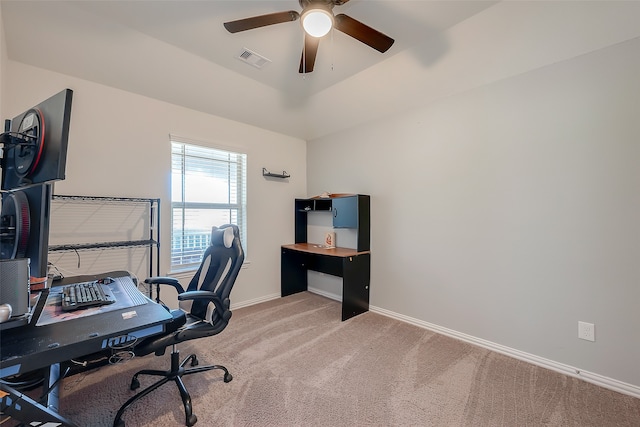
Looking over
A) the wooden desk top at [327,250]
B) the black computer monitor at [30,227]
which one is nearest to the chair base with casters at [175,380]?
the black computer monitor at [30,227]

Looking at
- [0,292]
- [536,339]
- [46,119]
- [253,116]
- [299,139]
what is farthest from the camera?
[299,139]

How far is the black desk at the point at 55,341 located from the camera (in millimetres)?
836

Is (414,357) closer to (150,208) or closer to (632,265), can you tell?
(632,265)

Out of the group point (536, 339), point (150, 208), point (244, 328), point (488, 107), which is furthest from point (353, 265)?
point (150, 208)

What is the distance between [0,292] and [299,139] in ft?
12.1

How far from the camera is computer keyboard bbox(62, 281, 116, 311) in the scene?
119cm

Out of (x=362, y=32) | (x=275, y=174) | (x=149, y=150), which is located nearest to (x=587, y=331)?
(x=362, y=32)

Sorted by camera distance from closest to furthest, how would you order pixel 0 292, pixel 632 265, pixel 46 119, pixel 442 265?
pixel 0 292, pixel 46 119, pixel 632 265, pixel 442 265

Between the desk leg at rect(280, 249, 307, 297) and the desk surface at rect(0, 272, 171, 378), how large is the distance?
2694mm

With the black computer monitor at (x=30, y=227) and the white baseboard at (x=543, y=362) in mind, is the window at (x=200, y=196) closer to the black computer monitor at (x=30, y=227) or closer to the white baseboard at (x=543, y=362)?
the black computer monitor at (x=30, y=227)

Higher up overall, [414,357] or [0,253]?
[0,253]

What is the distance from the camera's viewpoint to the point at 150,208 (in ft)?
9.03

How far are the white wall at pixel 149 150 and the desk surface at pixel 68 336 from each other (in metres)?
1.72

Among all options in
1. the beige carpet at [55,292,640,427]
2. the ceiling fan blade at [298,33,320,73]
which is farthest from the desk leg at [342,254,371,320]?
the ceiling fan blade at [298,33,320,73]
